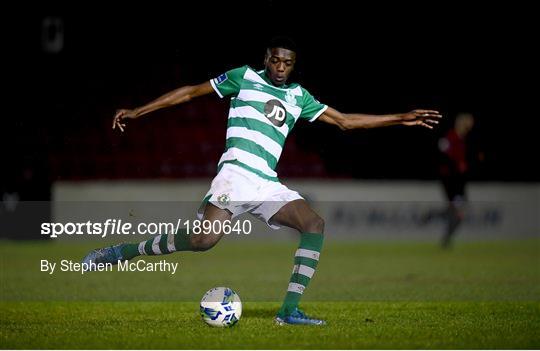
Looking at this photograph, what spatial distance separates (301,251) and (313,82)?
1151 cm

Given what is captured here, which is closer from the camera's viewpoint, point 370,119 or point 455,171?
point 370,119

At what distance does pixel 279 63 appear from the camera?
6.59 m

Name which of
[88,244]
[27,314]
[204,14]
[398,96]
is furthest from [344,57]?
[27,314]

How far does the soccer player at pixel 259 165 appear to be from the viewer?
653 centimetres

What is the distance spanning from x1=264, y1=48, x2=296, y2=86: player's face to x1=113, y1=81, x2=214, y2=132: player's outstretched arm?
0.46 m

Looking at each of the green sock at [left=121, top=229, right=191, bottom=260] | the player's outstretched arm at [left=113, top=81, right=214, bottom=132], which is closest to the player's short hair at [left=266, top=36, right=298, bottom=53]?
the player's outstretched arm at [left=113, top=81, right=214, bottom=132]

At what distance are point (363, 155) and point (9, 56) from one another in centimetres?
768

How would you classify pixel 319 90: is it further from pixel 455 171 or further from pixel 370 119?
pixel 370 119

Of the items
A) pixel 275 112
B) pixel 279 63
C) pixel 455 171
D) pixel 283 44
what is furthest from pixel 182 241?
pixel 455 171

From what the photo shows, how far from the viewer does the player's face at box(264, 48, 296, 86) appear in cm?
657

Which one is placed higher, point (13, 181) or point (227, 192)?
point (227, 192)

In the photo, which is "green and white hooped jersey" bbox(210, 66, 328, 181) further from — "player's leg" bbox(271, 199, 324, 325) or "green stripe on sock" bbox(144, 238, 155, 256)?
"green stripe on sock" bbox(144, 238, 155, 256)

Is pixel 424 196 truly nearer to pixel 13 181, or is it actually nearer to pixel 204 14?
pixel 204 14

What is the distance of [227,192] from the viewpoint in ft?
21.5
